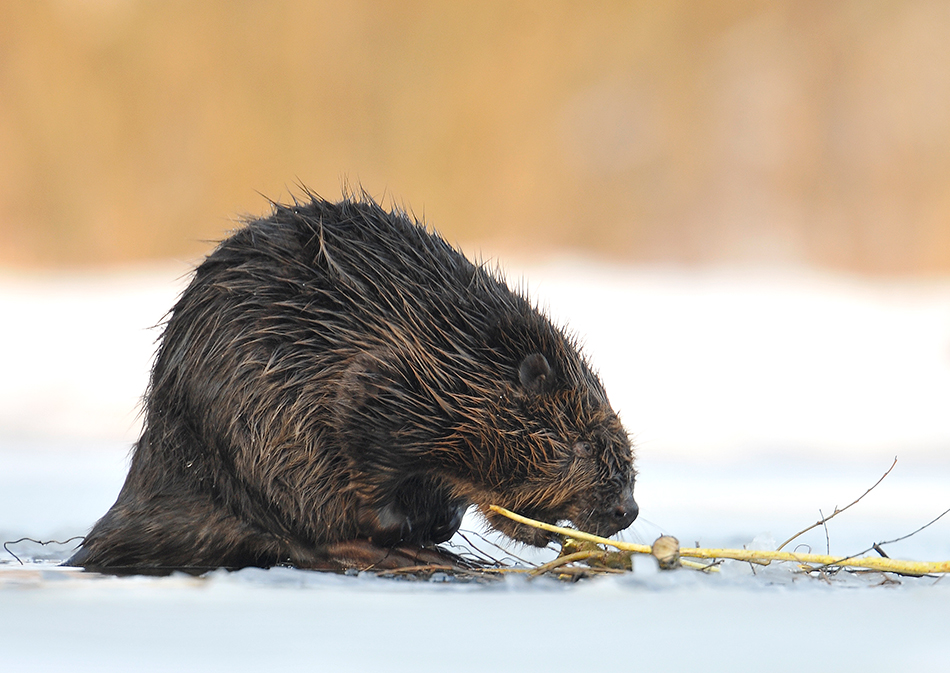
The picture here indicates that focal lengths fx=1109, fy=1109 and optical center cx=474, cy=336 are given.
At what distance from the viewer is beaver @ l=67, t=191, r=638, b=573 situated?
2764 millimetres

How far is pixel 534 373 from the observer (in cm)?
285

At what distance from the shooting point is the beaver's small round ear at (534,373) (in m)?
2.83

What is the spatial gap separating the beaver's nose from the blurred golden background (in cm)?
938

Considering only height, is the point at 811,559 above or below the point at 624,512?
below

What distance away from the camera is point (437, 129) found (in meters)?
12.8

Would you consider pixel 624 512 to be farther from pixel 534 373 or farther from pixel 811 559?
pixel 811 559

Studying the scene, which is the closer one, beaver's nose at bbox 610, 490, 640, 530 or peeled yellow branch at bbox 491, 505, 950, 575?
peeled yellow branch at bbox 491, 505, 950, 575

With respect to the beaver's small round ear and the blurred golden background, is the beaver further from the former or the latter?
the blurred golden background

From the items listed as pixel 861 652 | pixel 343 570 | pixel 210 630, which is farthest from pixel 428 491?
pixel 861 652

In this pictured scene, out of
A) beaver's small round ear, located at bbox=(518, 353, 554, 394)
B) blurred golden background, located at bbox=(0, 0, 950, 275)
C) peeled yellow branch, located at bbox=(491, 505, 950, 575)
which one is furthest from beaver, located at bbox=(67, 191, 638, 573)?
blurred golden background, located at bbox=(0, 0, 950, 275)

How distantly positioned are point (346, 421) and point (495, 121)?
34.7 feet

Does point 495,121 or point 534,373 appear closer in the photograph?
point 534,373

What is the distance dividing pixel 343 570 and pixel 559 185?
1019 cm

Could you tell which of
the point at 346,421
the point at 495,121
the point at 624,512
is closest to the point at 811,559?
the point at 624,512
